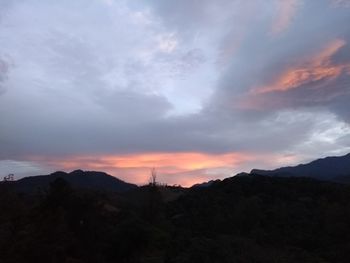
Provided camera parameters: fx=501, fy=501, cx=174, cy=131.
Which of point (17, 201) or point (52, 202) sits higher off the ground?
point (52, 202)

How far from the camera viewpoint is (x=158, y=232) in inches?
2242

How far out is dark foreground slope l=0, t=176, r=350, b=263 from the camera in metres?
23.9

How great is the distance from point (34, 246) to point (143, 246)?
56.9 feet

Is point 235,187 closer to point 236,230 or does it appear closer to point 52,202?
point 236,230

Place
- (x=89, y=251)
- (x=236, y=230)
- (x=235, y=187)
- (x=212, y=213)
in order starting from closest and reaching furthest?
(x=89, y=251)
(x=236, y=230)
(x=212, y=213)
(x=235, y=187)

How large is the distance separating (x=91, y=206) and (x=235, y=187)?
5743 cm

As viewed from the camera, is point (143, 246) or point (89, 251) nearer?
point (89, 251)

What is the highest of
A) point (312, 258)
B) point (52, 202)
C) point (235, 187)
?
point (235, 187)

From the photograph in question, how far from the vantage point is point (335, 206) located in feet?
167

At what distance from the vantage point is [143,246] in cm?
4078

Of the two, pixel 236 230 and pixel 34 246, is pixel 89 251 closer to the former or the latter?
pixel 34 246

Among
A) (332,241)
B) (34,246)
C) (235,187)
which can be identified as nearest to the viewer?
(34,246)

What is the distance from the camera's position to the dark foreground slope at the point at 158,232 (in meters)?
23.9

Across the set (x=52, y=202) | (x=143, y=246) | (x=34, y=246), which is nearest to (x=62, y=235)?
(x=34, y=246)
